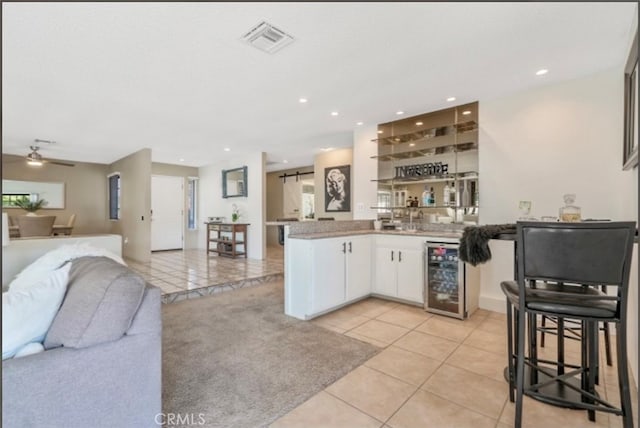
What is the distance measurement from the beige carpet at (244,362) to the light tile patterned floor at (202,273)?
1.67 feet

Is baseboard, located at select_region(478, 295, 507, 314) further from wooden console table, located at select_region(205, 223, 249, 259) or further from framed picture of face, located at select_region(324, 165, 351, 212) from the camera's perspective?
wooden console table, located at select_region(205, 223, 249, 259)

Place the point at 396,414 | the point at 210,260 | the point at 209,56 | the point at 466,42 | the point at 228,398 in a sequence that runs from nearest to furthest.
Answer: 1. the point at 396,414
2. the point at 228,398
3. the point at 466,42
4. the point at 209,56
5. the point at 210,260

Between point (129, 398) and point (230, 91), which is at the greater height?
point (230, 91)

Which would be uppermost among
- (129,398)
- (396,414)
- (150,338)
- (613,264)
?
(613,264)

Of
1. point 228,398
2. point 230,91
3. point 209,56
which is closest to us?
point 228,398

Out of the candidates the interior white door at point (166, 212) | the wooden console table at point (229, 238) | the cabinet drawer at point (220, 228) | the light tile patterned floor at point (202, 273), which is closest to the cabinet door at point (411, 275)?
the light tile patterned floor at point (202, 273)

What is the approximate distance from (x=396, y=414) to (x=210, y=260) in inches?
215

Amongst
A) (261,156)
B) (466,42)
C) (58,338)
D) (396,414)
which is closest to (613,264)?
(396,414)

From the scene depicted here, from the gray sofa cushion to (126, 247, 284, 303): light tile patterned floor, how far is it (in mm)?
2629

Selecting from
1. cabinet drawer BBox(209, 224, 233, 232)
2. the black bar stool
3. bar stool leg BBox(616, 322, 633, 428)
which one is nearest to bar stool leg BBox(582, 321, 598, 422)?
the black bar stool

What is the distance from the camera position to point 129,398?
48.8 inches

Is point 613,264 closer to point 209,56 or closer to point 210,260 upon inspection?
point 209,56

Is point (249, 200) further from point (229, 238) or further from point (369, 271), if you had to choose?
point (369, 271)

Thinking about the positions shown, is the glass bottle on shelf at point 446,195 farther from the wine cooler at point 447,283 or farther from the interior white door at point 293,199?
the interior white door at point 293,199
